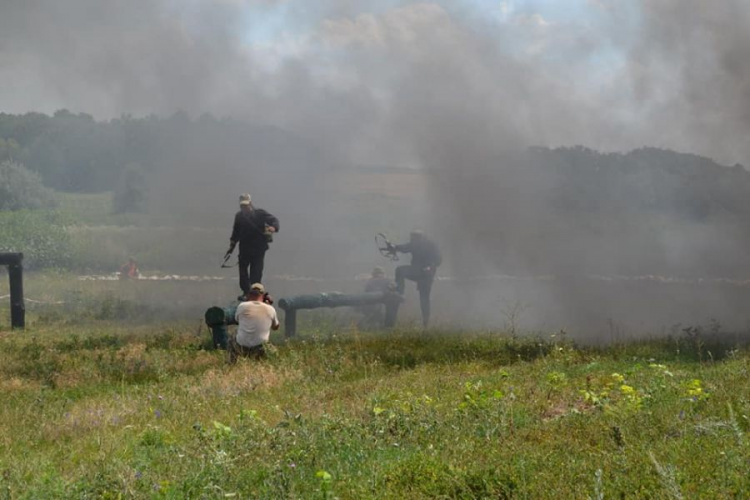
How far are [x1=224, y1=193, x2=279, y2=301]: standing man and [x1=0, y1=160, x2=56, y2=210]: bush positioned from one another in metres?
29.1

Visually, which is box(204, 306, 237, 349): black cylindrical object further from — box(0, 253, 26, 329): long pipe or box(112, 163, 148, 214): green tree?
box(112, 163, 148, 214): green tree

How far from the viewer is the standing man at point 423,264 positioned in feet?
66.6

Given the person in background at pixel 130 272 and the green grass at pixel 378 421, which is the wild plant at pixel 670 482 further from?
the person in background at pixel 130 272

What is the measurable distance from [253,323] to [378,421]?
5.97 m

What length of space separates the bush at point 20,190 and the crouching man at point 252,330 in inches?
1278

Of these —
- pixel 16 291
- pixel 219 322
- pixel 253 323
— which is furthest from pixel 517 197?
pixel 253 323

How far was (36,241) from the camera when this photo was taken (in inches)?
1356

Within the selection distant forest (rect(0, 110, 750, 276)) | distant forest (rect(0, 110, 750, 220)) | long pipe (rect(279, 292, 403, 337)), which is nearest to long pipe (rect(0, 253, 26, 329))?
long pipe (rect(279, 292, 403, 337))

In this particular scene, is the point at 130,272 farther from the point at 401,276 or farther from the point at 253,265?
the point at 253,265

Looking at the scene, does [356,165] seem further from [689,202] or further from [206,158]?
[689,202]

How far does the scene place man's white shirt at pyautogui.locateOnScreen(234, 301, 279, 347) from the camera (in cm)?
1371

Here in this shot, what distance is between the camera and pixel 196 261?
1262 inches

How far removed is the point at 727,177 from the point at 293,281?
42.9 feet

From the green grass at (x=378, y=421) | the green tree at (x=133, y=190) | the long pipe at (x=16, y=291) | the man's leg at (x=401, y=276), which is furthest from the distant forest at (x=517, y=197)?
the long pipe at (x=16, y=291)
